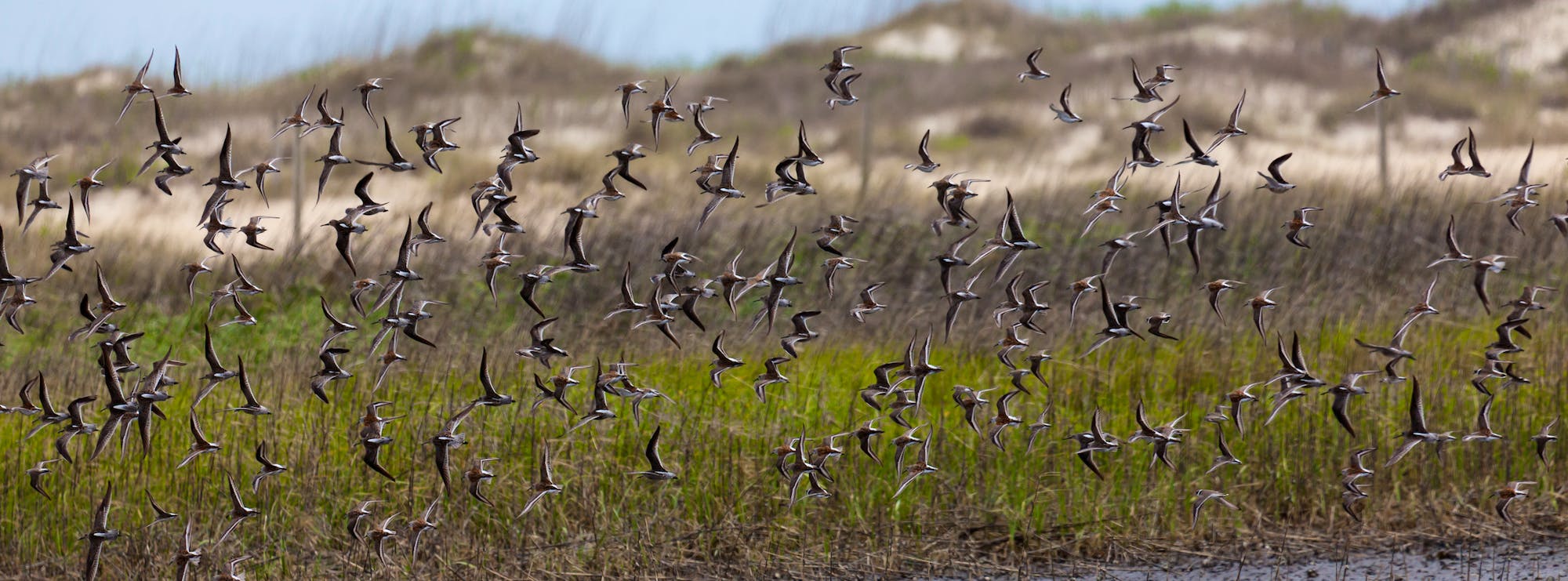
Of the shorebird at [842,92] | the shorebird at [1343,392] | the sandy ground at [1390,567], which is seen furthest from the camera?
the sandy ground at [1390,567]

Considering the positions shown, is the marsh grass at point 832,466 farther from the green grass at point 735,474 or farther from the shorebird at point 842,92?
the shorebird at point 842,92

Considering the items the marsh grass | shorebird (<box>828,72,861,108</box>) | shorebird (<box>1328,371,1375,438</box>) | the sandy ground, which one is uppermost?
shorebird (<box>828,72,861,108</box>)

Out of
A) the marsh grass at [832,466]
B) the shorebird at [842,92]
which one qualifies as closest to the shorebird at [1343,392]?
the marsh grass at [832,466]

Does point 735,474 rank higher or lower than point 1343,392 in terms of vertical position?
lower

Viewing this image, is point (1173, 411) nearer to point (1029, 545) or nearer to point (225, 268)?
point (1029, 545)

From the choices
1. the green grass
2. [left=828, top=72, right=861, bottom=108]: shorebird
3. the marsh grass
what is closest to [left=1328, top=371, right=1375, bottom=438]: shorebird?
the marsh grass

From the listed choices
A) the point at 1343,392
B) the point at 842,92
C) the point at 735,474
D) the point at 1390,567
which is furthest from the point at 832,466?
the point at 1343,392

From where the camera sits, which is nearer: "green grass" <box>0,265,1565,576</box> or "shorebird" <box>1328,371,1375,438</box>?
"shorebird" <box>1328,371,1375,438</box>

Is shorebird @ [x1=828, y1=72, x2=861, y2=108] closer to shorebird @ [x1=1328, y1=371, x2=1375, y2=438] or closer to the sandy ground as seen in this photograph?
shorebird @ [x1=1328, y1=371, x2=1375, y2=438]

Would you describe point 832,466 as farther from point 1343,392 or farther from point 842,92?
point 1343,392

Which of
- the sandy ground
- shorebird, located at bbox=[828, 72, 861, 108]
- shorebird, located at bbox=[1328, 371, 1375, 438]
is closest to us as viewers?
shorebird, located at bbox=[1328, 371, 1375, 438]

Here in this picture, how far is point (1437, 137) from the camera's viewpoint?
2992 cm

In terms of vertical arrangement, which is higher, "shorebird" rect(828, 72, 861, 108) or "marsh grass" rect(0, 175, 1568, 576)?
"shorebird" rect(828, 72, 861, 108)

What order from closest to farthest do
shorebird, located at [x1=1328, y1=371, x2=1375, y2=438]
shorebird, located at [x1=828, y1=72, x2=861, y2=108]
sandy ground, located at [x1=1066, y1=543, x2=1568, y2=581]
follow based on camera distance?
shorebird, located at [x1=1328, y1=371, x2=1375, y2=438], shorebird, located at [x1=828, y1=72, x2=861, y2=108], sandy ground, located at [x1=1066, y1=543, x2=1568, y2=581]
